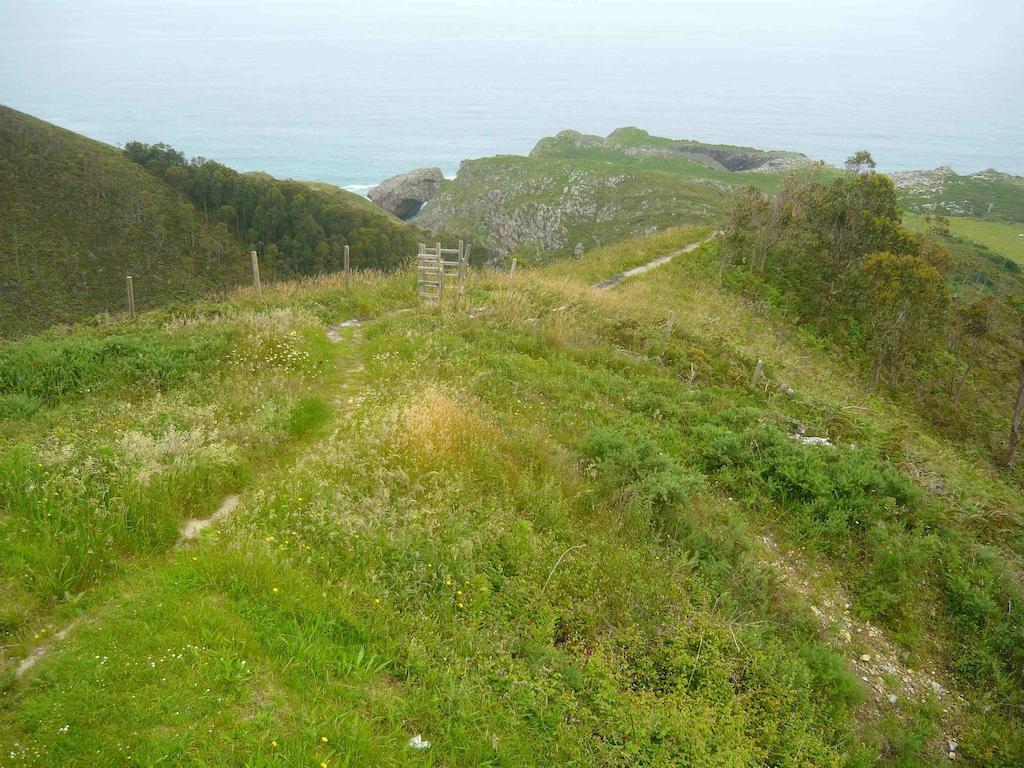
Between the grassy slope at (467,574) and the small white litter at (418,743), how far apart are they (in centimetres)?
7

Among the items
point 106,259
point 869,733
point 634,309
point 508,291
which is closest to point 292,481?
point 869,733

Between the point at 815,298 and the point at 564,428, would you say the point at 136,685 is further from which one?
the point at 815,298

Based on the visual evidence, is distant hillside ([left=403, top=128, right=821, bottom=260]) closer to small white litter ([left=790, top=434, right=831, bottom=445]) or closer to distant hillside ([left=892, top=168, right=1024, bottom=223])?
distant hillside ([left=892, top=168, right=1024, bottom=223])

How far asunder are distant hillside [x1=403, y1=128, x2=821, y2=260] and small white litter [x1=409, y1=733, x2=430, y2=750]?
69.1 meters

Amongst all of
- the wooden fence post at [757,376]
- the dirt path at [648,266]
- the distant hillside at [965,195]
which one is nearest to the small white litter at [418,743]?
the wooden fence post at [757,376]

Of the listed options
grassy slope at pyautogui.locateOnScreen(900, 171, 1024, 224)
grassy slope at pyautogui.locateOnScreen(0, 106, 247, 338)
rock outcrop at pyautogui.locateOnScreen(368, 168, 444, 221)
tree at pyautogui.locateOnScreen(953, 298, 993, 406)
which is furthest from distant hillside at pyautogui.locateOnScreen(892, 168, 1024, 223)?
grassy slope at pyautogui.locateOnScreen(0, 106, 247, 338)

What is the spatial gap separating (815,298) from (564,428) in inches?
1058

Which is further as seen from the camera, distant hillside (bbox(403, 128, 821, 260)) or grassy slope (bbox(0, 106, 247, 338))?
distant hillside (bbox(403, 128, 821, 260))

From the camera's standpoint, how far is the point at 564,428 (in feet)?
38.9

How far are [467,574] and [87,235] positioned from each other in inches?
3746

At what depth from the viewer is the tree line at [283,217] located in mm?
75812

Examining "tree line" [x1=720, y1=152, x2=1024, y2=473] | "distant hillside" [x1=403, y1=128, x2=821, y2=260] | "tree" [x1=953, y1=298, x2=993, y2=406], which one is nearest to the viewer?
"tree line" [x1=720, y1=152, x2=1024, y2=473]

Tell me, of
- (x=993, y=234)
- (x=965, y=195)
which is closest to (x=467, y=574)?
(x=993, y=234)

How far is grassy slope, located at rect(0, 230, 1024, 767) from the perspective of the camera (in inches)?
196
